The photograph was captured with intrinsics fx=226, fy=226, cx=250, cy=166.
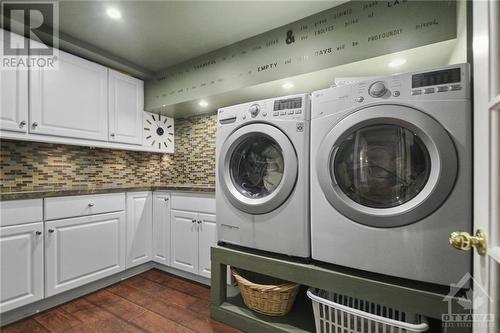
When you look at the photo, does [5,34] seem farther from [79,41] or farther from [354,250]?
[354,250]

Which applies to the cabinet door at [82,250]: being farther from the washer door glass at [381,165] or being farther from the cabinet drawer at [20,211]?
the washer door glass at [381,165]

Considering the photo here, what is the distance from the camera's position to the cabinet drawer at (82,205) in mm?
1678

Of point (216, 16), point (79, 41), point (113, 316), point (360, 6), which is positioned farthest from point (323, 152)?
point (79, 41)

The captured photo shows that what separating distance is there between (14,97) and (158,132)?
1.30 meters

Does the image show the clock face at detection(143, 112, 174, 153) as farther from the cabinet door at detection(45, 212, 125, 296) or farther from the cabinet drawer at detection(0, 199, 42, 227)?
the cabinet drawer at detection(0, 199, 42, 227)

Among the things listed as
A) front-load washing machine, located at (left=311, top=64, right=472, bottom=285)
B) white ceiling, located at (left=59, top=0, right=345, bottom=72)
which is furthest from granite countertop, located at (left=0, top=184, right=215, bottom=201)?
white ceiling, located at (left=59, top=0, right=345, bottom=72)

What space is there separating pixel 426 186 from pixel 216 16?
1701 mm

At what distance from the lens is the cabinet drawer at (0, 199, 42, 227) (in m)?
1.46

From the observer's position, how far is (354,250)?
1069mm

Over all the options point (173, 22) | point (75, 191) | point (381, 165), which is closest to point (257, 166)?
point (381, 165)

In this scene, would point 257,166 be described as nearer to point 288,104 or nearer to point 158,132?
point 288,104

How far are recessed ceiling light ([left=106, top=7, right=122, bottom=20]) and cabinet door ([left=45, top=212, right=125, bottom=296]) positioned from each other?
157cm

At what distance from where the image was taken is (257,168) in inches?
61.0

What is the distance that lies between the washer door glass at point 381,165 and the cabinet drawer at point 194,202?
1.16 metres
